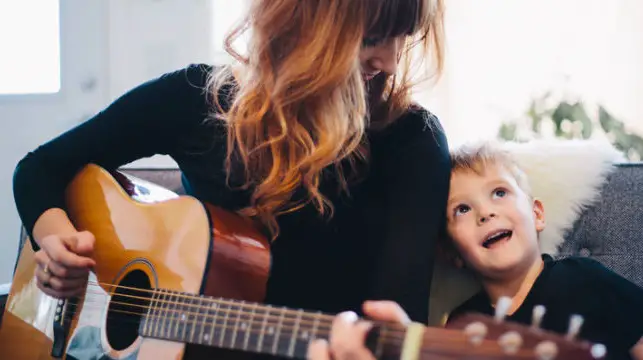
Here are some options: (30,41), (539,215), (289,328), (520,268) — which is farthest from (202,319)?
(30,41)

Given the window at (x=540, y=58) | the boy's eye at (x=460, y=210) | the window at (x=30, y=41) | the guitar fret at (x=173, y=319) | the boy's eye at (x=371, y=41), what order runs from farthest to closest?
the window at (x=30, y=41)
the window at (x=540, y=58)
the boy's eye at (x=460, y=210)
the boy's eye at (x=371, y=41)
the guitar fret at (x=173, y=319)

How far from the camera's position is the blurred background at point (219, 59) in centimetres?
218

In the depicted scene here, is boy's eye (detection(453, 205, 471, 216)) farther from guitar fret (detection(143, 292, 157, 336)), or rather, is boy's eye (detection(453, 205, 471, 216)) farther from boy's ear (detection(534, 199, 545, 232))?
guitar fret (detection(143, 292, 157, 336))

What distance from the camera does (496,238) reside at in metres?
0.98

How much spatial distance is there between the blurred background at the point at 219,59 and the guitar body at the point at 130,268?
1230 millimetres

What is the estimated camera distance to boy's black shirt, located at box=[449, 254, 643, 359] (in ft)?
2.91

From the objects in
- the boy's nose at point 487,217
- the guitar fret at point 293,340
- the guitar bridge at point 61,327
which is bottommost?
the guitar bridge at point 61,327

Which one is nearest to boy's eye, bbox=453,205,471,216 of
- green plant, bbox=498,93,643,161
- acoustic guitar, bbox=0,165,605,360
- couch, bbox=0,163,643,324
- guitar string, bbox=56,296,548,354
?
couch, bbox=0,163,643,324

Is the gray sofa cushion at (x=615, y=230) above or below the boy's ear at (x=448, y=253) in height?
above

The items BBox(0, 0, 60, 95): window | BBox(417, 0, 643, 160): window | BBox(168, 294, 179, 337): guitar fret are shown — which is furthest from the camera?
BBox(0, 0, 60, 95): window

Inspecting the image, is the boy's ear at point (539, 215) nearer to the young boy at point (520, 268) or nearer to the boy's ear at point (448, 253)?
the young boy at point (520, 268)

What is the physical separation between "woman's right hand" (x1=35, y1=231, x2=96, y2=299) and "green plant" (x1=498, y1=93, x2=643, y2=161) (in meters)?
1.46

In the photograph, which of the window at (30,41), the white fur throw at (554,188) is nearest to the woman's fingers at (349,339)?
the white fur throw at (554,188)

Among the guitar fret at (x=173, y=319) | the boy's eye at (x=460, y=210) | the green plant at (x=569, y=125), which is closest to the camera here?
the guitar fret at (x=173, y=319)
